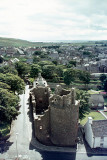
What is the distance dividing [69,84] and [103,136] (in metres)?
43.8

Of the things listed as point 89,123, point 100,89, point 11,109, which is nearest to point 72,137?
point 89,123

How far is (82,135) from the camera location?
1329 inches

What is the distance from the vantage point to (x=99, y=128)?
2989cm

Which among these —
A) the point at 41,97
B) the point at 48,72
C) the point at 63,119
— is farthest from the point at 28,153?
the point at 48,72

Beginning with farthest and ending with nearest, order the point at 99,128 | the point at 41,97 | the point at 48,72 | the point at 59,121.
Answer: the point at 48,72
the point at 41,97
the point at 99,128
the point at 59,121

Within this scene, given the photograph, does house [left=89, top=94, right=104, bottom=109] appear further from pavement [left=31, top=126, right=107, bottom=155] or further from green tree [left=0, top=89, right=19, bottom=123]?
green tree [left=0, top=89, right=19, bottom=123]

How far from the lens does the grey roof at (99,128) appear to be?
96.1 ft

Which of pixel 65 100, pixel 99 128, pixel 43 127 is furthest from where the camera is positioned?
pixel 99 128

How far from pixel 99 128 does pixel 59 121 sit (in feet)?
27.9

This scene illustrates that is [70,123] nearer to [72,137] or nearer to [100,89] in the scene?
[72,137]

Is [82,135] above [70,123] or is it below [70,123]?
below

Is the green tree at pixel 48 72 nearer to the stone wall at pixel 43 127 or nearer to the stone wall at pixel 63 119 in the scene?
the stone wall at pixel 43 127

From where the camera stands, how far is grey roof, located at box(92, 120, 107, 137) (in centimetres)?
2928

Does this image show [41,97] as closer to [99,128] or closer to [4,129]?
[4,129]
